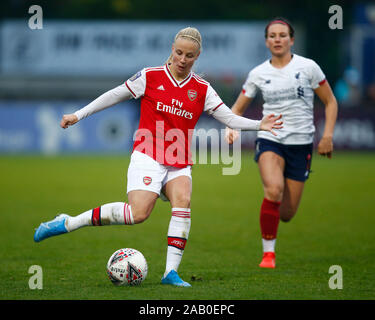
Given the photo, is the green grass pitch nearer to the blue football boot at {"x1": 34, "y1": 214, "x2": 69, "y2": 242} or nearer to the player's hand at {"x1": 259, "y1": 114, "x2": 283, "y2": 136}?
the blue football boot at {"x1": 34, "y1": 214, "x2": 69, "y2": 242}

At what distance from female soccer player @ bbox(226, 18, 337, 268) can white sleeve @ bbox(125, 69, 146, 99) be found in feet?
5.50

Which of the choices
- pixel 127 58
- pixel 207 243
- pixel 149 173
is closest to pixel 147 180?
pixel 149 173

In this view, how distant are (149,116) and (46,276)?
1679 millimetres

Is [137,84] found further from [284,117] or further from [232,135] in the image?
[284,117]

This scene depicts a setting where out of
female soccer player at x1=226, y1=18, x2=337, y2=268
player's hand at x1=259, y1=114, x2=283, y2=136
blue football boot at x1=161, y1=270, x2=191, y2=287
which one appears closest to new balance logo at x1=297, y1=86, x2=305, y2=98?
female soccer player at x1=226, y1=18, x2=337, y2=268

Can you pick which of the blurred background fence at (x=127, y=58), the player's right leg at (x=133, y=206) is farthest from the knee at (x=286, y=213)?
the blurred background fence at (x=127, y=58)

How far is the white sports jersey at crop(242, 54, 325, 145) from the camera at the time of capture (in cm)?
770

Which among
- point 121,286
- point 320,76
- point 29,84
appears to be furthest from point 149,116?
point 29,84

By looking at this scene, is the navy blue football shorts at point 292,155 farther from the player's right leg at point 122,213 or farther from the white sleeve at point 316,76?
the player's right leg at point 122,213

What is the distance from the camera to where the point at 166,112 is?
641cm

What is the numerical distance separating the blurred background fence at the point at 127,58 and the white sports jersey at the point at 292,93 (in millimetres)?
16069

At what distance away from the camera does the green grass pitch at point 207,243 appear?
602cm

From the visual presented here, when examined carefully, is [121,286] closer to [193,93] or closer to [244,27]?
[193,93]

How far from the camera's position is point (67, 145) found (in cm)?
2622
